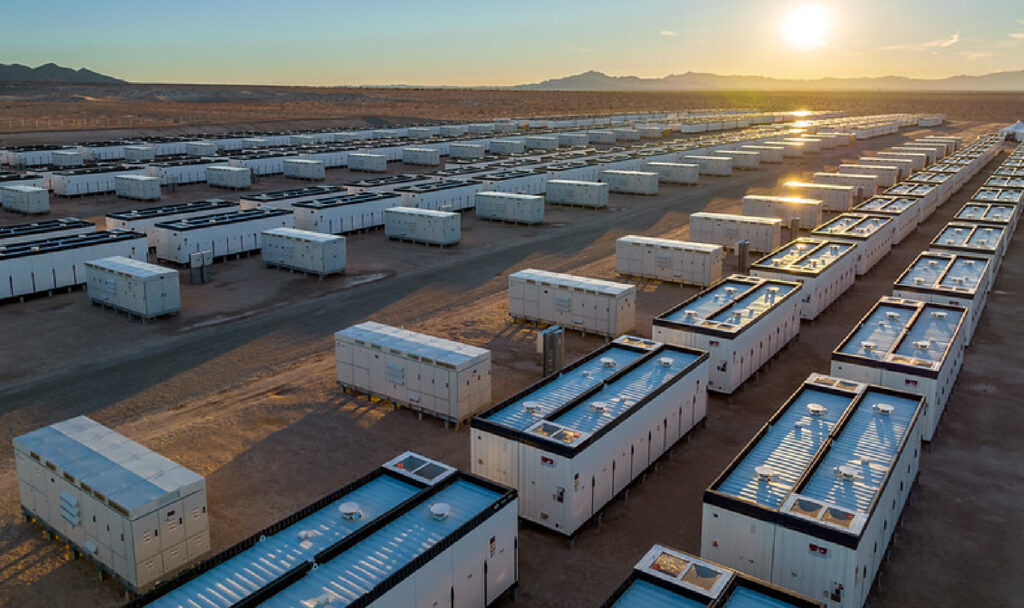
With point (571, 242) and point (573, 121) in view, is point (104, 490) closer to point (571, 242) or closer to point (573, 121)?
point (571, 242)

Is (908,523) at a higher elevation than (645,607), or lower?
lower

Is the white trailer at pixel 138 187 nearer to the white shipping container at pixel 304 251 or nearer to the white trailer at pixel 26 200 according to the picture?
the white trailer at pixel 26 200

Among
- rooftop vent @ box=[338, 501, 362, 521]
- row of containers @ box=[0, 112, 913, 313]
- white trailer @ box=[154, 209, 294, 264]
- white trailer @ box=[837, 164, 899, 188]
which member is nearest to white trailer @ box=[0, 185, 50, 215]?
row of containers @ box=[0, 112, 913, 313]

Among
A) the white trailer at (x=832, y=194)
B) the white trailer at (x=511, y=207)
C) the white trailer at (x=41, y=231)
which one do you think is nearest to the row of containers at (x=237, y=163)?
the white trailer at (x=511, y=207)

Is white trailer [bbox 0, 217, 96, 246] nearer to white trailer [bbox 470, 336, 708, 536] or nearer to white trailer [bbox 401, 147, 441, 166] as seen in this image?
white trailer [bbox 470, 336, 708, 536]

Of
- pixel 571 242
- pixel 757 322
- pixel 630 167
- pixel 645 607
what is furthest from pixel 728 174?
A: pixel 645 607

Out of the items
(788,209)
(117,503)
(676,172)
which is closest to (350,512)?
(117,503)
